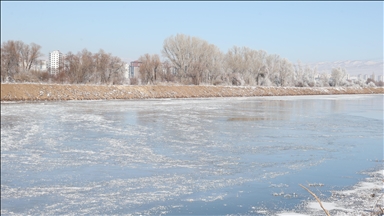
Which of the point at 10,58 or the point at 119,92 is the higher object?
the point at 10,58

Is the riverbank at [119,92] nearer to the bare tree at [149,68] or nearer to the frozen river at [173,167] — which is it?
the bare tree at [149,68]

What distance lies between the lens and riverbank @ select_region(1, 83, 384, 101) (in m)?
29.6

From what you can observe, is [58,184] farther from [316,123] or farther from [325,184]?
[316,123]

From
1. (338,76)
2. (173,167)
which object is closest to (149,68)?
(338,76)

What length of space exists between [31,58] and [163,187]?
91.9ft

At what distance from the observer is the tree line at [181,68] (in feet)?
103

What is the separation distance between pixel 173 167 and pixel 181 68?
167 ft

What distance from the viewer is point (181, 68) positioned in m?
58.3

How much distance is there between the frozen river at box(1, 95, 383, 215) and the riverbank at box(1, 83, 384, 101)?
1681cm

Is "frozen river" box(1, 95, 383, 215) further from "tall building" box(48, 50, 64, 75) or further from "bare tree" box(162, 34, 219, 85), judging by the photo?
"bare tree" box(162, 34, 219, 85)

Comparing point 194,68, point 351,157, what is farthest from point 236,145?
Answer: point 194,68

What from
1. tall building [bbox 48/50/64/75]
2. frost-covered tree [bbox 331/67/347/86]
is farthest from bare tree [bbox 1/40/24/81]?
frost-covered tree [bbox 331/67/347/86]

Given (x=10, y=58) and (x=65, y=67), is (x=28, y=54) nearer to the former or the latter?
(x=10, y=58)

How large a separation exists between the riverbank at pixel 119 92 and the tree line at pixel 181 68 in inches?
69.4
